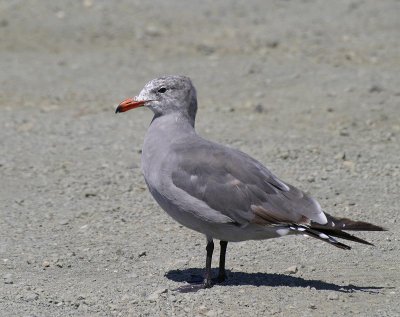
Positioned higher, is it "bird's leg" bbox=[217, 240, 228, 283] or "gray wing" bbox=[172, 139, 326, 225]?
"gray wing" bbox=[172, 139, 326, 225]

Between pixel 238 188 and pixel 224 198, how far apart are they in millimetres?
118

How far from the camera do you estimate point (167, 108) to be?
705 centimetres

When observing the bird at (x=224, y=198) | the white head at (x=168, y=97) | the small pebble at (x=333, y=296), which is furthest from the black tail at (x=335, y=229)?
the white head at (x=168, y=97)

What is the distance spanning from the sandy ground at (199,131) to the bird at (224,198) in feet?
1.37

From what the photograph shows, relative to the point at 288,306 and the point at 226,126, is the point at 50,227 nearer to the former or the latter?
the point at 288,306

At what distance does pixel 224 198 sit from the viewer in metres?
6.46

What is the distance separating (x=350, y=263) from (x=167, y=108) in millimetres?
1710

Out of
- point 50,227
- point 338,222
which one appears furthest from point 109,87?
point 338,222

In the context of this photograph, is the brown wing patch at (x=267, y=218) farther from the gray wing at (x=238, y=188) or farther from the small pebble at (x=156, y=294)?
the small pebble at (x=156, y=294)

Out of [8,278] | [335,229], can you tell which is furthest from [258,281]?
[8,278]

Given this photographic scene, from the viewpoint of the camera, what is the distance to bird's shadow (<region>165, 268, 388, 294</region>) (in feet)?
21.6

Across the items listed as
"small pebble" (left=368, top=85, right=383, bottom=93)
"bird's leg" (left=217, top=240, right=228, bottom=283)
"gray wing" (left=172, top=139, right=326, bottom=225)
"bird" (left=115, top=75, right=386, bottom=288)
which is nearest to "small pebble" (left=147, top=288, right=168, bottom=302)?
"bird" (left=115, top=75, right=386, bottom=288)

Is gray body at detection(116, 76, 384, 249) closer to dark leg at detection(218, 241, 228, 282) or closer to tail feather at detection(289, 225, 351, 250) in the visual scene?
tail feather at detection(289, 225, 351, 250)

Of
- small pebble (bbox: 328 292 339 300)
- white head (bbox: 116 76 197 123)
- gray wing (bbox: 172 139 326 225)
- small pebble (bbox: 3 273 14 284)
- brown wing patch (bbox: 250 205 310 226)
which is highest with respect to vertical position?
white head (bbox: 116 76 197 123)
